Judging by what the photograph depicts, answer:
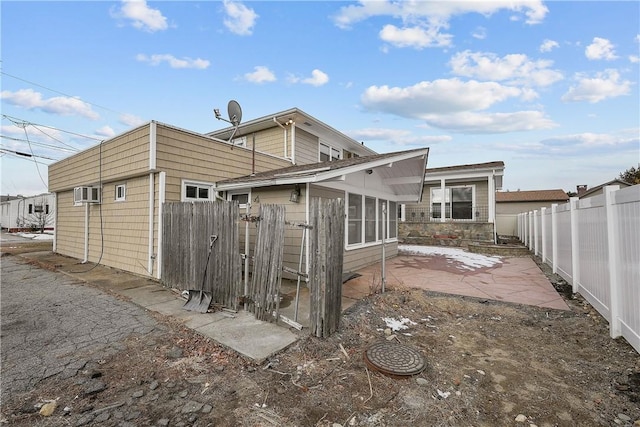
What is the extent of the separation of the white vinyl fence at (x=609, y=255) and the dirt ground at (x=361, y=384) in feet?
1.21

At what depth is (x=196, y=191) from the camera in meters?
7.55

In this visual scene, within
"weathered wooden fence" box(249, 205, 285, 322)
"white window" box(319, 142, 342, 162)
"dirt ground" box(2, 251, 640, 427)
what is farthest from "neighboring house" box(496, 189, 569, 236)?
"weathered wooden fence" box(249, 205, 285, 322)

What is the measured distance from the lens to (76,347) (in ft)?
11.2

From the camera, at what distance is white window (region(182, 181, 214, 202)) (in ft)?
23.7

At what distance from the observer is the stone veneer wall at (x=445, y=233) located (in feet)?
46.7

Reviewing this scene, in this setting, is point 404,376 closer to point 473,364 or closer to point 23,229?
point 473,364

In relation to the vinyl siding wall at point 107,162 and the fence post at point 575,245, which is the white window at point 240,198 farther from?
the fence post at point 575,245

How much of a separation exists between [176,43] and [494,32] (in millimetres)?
10525

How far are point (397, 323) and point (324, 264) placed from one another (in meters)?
1.66

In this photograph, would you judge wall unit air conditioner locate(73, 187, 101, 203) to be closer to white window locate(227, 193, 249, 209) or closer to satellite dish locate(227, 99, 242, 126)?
white window locate(227, 193, 249, 209)

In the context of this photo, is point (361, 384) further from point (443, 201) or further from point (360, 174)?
point (443, 201)

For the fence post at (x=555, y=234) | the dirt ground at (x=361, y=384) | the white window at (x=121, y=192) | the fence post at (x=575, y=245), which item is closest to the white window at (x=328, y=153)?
the white window at (x=121, y=192)

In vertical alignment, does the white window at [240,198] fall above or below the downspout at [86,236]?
above

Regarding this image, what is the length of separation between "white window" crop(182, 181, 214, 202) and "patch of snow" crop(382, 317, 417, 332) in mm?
5749
